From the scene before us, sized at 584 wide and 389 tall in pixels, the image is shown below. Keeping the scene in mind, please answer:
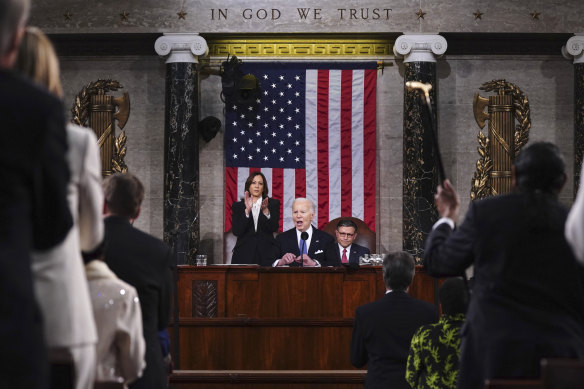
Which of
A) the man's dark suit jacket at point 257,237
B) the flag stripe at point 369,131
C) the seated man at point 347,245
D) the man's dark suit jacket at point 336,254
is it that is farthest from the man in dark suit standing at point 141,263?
the flag stripe at point 369,131

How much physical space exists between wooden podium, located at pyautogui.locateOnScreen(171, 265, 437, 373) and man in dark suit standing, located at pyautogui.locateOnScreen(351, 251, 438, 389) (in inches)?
124

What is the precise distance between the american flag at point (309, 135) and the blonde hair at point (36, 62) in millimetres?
10395

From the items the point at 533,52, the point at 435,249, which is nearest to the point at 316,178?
the point at 533,52

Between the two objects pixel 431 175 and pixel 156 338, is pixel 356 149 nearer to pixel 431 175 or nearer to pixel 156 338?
pixel 431 175

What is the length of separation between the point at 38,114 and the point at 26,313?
Result: 46 cm

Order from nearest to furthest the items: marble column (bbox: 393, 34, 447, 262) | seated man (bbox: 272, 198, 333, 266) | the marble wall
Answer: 1. seated man (bbox: 272, 198, 333, 266)
2. marble column (bbox: 393, 34, 447, 262)
3. the marble wall

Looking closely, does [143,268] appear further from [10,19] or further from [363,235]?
[363,235]

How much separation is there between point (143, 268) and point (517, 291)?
1609 mm

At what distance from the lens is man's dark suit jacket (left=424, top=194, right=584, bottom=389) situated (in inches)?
133

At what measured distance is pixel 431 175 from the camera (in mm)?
12531

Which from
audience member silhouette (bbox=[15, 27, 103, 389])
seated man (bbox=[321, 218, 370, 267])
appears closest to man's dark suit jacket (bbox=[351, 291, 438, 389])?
audience member silhouette (bbox=[15, 27, 103, 389])

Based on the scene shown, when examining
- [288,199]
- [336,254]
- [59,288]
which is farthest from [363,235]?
[59,288]

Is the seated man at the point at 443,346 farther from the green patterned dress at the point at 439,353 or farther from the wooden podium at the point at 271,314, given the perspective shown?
the wooden podium at the point at 271,314

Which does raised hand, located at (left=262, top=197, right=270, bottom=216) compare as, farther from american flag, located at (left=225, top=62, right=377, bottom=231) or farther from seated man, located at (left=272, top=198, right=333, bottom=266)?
american flag, located at (left=225, top=62, right=377, bottom=231)
